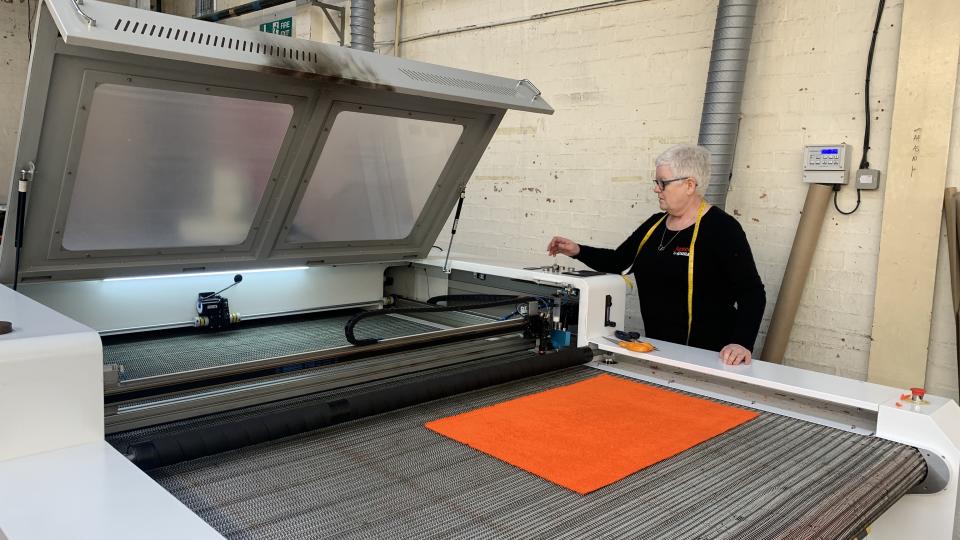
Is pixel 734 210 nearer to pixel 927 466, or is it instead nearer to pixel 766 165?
pixel 766 165

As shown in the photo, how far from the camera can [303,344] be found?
7.12 ft

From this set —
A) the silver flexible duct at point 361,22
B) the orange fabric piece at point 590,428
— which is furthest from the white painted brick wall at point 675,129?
the orange fabric piece at point 590,428

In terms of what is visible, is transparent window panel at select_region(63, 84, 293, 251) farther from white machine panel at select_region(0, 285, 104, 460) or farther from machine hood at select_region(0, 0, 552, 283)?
white machine panel at select_region(0, 285, 104, 460)

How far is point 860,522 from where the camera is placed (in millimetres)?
1183

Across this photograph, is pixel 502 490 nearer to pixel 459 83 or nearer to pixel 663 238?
pixel 459 83

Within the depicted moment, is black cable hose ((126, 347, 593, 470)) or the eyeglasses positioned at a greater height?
the eyeglasses

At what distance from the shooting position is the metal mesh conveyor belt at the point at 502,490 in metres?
1.06

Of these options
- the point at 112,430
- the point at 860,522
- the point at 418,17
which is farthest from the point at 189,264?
the point at 418,17

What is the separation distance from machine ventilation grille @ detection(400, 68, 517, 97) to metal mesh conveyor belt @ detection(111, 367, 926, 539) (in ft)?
3.09

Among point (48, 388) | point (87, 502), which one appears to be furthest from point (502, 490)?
point (48, 388)

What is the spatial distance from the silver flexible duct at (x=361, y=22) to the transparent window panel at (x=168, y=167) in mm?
2863

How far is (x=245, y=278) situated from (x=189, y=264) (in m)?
0.26

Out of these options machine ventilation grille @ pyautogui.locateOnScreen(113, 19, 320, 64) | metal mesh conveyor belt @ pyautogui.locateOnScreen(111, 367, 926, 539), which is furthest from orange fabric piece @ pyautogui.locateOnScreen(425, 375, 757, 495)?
machine ventilation grille @ pyautogui.locateOnScreen(113, 19, 320, 64)

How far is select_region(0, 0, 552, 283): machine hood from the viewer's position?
1.52 metres
